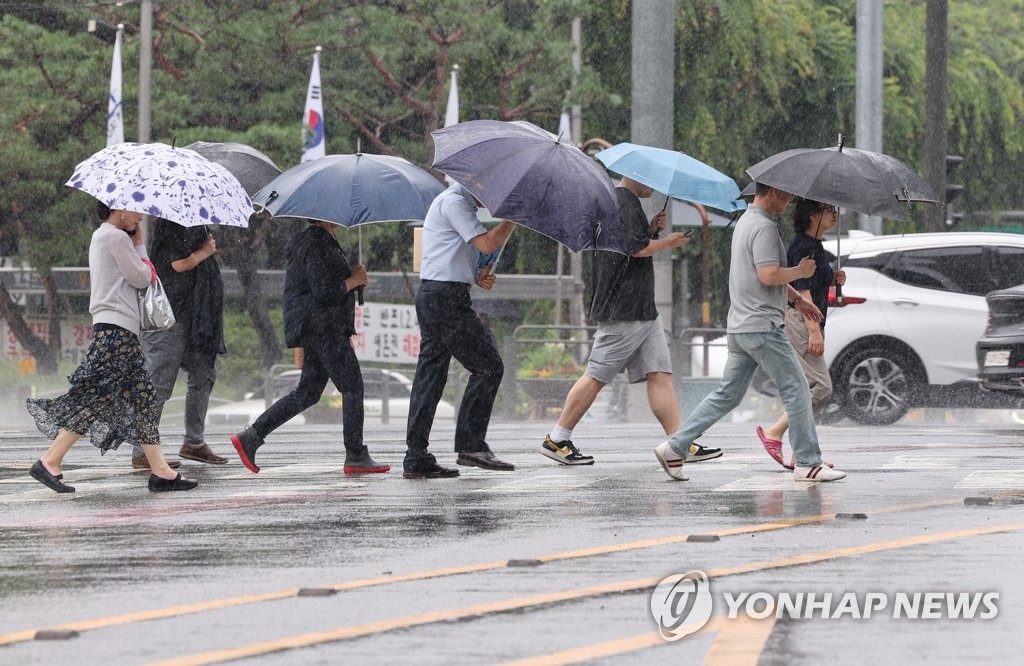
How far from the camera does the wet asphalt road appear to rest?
5.61 meters

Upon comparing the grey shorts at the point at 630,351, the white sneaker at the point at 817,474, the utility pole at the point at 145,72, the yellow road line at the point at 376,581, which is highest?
the utility pole at the point at 145,72

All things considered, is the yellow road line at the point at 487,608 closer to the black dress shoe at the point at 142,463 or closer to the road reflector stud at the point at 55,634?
the road reflector stud at the point at 55,634

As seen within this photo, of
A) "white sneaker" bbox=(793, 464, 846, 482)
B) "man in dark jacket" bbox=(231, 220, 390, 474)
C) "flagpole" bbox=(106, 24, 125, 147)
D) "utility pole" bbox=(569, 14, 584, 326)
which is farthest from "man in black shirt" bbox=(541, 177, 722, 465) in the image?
"utility pole" bbox=(569, 14, 584, 326)

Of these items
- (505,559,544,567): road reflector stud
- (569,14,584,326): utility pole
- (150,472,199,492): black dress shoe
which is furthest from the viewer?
(569,14,584,326): utility pole

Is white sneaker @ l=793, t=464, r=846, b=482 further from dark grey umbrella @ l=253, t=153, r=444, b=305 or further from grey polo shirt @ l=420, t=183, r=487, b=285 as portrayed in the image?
dark grey umbrella @ l=253, t=153, r=444, b=305

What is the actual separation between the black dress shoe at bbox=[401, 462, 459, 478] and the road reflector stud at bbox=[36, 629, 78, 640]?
16.8 ft

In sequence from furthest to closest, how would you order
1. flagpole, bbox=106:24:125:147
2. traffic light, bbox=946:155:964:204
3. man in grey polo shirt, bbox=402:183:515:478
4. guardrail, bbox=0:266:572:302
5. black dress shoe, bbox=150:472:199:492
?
guardrail, bbox=0:266:572:302
flagpole, bbox=106:24:125:147
traffic light, bbox=946:155:964:204
man in grey polo shirt, bbox=402:183:515:478
black dress shoe, bbox=150:472:199:492

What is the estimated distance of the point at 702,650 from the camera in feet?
18.1

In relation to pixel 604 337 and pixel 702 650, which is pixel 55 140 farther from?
pixel 702 650

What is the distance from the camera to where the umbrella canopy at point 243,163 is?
471 inches

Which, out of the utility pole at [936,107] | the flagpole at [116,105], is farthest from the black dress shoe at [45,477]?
the flagpole at [116,105]

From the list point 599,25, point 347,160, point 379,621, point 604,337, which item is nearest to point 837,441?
point 604,337

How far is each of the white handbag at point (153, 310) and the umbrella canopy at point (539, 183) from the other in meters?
1.67

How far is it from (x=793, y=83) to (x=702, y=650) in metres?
28.9
